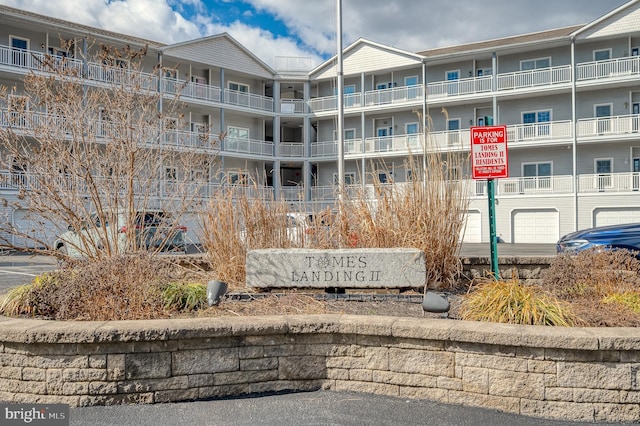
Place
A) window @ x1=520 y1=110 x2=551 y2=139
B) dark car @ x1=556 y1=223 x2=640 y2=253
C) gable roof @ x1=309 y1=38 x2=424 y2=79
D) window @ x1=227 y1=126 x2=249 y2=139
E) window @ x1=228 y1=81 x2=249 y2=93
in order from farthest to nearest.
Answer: window @ x1=228 y1=81 x2=249 y2=93
window @ x1=227 y1=126 x2=249 y2=139
gable roof @ x1=309 y1=38 x2=424 y2=79
window @ x1=520 y1=110 x2=551 y2=139
dark car @ x1=556 y1=223 x2=640 y2=253

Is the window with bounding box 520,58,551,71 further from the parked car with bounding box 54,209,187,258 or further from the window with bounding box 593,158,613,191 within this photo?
the parked car with bounding box 54,209,187,258

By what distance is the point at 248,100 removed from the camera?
35219 millimetres

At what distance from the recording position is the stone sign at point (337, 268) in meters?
6.38

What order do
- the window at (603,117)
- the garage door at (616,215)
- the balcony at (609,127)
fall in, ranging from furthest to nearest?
the window at (603,117), the garage door at (616,215), the balcony at (609,127)

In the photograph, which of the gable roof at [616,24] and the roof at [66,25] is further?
the gable roof at [616,24]

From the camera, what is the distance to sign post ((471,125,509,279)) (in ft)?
23.3

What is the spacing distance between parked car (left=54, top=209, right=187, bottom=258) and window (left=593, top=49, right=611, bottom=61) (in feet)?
101

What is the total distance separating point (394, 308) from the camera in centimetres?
593

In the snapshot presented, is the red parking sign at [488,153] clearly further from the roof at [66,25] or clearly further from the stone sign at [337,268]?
the roof at [66,25]

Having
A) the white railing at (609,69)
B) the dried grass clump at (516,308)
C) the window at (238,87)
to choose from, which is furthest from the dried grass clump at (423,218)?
the window at (238,87)

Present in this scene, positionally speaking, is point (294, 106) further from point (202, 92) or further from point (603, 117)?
point (603, 117)

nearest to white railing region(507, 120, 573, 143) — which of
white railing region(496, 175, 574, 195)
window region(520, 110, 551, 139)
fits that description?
window region(520, 110, 551, 139)

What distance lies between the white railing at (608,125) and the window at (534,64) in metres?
4.30

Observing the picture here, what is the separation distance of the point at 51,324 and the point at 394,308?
339cm
